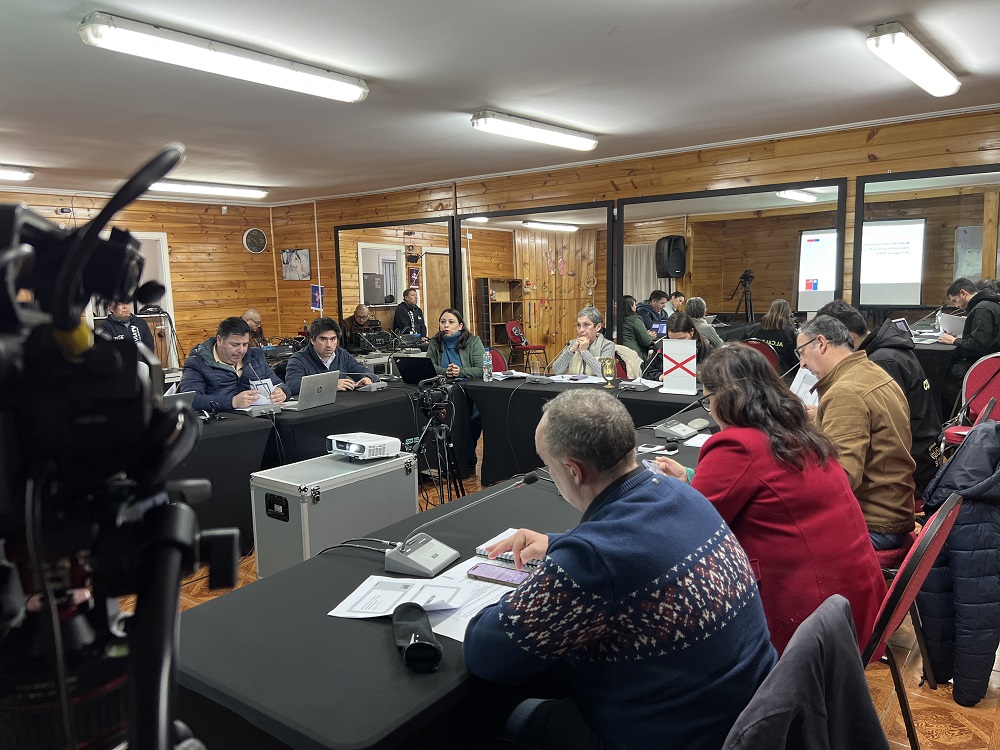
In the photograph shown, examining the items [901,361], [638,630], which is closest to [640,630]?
[638,630]

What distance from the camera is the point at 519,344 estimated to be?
10.6 metres


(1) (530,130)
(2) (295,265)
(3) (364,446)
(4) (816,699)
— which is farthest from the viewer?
(2) (295,265)

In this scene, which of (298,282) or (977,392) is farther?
(298,282)

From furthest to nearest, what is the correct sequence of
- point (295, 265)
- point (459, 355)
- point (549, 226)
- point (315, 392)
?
point (549, 226), point (295, 265), point (459, 355), point (315, 392)

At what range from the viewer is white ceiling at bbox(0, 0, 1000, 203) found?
292 cm

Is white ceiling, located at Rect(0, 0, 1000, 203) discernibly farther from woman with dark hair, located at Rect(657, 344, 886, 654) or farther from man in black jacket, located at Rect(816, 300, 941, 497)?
woman with dark hair, located at Rect(657, 344, 886, 654)

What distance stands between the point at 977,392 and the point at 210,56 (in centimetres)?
437

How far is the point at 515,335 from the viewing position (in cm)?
1064

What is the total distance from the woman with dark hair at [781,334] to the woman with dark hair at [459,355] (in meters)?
2.49

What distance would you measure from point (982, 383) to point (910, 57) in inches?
75.3

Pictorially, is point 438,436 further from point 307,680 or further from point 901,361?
point 307,680

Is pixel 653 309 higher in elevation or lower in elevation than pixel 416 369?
higher

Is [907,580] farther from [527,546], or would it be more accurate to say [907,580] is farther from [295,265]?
[295,265]

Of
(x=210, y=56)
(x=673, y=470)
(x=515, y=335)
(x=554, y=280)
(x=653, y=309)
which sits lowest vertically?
(x=515, y=335)
